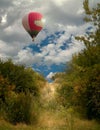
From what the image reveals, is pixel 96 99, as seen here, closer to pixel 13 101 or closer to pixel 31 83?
pixel 13 101

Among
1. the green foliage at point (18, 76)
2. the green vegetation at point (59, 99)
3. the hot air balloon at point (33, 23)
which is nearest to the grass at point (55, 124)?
the green vegetation at point (59, 99)

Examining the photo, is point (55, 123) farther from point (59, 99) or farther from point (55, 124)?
point (59, 99)

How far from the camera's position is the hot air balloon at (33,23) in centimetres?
5019

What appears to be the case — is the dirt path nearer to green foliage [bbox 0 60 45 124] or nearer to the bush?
green foliage [bbox 0 60 45 124]

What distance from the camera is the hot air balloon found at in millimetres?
50188

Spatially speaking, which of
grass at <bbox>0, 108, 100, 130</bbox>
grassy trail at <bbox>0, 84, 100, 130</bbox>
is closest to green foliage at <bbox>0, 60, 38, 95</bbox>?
grassy trail at <bbox>0, 84, 100, 130</bbox>

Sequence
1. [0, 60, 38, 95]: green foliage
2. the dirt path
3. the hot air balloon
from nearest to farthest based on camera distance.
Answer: the dirt path < [0, 60, 38, 95]: green foliage < the hot air balloon

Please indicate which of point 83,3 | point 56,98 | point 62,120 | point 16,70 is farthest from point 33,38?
point 62,120

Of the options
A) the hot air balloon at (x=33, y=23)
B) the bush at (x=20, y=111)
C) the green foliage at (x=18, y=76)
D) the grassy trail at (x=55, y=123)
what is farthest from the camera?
the hot air balloon at (x=33, y=23)

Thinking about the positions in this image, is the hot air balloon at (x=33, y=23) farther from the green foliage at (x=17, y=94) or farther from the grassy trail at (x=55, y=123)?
the grassy trail at (x=55, y=123)

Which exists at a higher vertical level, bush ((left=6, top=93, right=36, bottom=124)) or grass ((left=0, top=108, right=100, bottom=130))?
bush ((left=6, top=93, right=36, bottom=124))

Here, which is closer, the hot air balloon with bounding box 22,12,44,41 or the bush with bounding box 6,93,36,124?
the bush with bounding box 6,93,36,124

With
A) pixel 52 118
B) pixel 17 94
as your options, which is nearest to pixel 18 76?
pixel 17 94

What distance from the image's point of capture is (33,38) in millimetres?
51781
